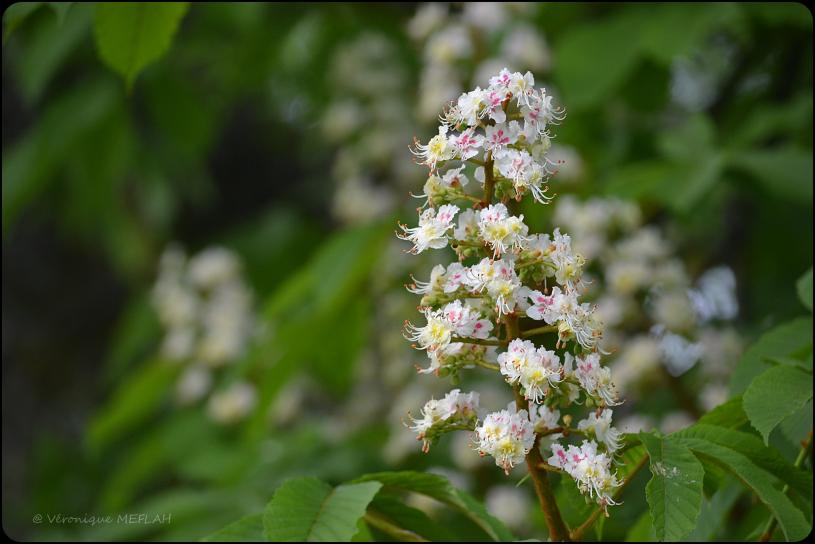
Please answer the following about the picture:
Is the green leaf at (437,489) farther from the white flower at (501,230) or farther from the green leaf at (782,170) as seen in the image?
the green leaf at (782,170)

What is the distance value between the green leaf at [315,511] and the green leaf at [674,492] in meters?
0.36

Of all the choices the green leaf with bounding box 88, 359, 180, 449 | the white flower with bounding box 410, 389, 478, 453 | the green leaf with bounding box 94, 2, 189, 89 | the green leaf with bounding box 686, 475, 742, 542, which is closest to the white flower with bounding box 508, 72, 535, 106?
the white flower with bounding box 410, 389, 478, 453

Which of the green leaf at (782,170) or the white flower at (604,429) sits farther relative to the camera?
the green leaf at (782,170)

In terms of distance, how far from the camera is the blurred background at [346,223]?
2.55m

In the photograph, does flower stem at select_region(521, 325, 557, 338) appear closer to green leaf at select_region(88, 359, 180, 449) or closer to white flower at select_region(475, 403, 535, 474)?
white flower at select_region(475, 403, 535, 474)

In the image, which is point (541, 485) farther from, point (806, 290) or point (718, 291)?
point (718, 291)

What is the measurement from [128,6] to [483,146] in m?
1.05

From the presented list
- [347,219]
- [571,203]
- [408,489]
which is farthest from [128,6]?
[347,219]

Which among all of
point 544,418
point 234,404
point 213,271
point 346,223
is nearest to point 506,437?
point 544,418

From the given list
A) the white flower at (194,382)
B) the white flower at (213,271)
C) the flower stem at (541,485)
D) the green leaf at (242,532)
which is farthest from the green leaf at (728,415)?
the white flower at (213,271)

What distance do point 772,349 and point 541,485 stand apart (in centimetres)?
62

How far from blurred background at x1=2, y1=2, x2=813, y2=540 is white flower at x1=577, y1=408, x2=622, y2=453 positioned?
0.38 meters

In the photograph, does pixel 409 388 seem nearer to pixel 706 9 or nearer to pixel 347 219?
pixel 347 219

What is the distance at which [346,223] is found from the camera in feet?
13.7
